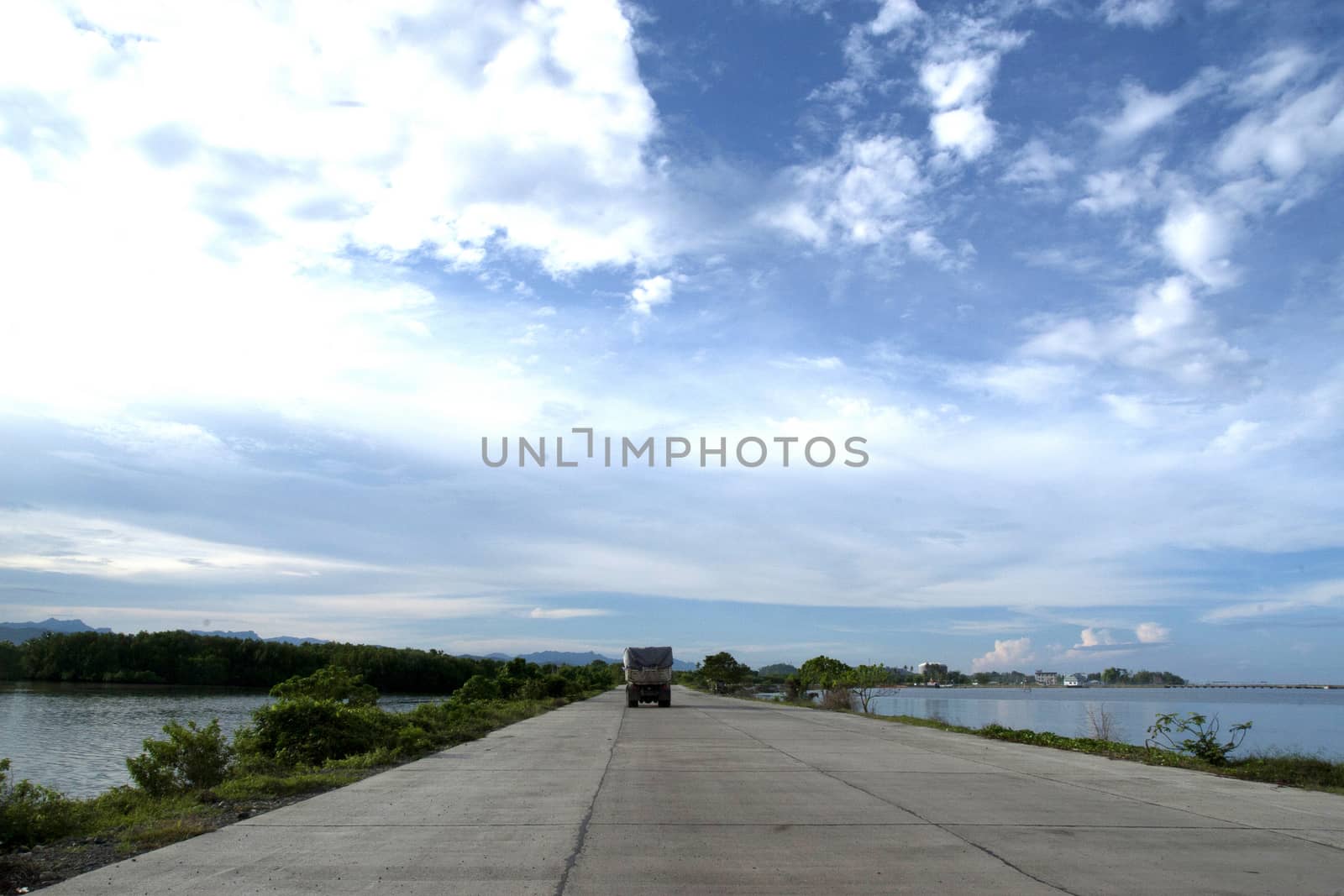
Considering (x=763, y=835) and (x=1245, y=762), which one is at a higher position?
(x=763, y=835)

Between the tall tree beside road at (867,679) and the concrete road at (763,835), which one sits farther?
the tall tree beside road at (867,679)

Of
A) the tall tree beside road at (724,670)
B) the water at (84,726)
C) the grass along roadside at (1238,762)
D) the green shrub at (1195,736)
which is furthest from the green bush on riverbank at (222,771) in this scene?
the tall tree beside road at (724,670)

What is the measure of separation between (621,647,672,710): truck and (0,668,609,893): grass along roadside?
67.3 ft

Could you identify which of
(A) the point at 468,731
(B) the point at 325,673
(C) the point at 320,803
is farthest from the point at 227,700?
(C) the point at 320,803

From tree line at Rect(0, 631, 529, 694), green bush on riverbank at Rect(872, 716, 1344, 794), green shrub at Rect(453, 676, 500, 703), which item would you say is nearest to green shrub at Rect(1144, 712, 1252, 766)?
green bush on riverbank at Rect(872, 716, 1344, 794)

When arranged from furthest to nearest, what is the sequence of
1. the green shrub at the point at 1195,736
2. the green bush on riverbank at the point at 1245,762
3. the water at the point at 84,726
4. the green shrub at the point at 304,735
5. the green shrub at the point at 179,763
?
the water at the point at 84,726, the green shrub at the point at 1195,736, the green shrub at the point at 304,735, the green bush on riverbank at the point at 1245,762, the green shrub at the point at 179,763

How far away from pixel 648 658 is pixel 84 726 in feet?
77.2

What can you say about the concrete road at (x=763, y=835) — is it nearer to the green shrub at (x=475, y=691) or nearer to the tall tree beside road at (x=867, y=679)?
the green shrub at (x=475, y=691)

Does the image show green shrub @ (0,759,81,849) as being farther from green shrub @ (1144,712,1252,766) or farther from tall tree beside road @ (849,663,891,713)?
tall tree beside road @ (849,663,891,713)

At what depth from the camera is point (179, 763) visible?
496 inches

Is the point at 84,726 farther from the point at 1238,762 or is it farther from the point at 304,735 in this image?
the point at 1238,762

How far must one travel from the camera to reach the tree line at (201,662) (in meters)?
65.8

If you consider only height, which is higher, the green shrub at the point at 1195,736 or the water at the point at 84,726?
the green shrub at the point at 1195,736

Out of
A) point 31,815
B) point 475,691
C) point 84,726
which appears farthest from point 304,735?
point 475,691
